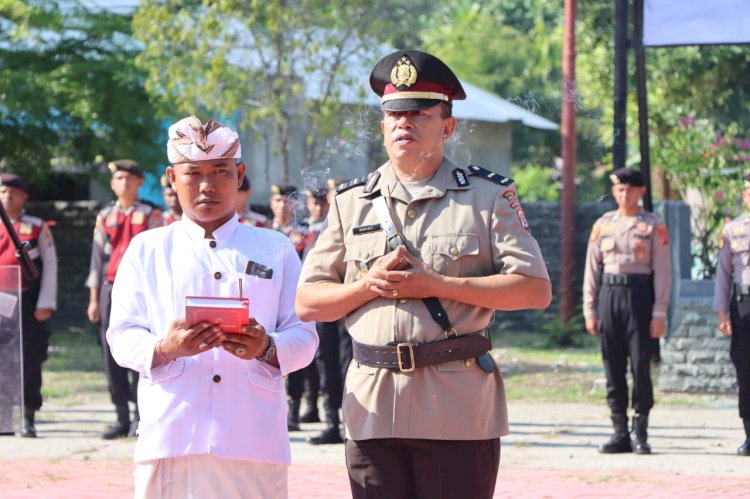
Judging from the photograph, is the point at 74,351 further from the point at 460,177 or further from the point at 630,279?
the point at 460,177

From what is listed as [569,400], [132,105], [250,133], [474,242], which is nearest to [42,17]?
[132,105]

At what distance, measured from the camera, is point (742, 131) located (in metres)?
17.4

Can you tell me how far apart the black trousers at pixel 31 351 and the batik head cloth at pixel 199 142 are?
6.60 m

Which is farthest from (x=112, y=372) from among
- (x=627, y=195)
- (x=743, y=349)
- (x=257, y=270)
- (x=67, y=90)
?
(x=67, y=90)

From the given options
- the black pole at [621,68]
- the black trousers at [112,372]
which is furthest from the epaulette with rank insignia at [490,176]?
the black pole at [621,68]

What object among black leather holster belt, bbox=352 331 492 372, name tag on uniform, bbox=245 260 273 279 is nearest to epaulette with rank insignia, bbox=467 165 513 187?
black leather holster belt, bbox=352 331 492 372

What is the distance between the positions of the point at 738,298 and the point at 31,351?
553 centimetres

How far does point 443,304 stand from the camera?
13.6 ft

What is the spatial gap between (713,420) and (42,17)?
1076 cm

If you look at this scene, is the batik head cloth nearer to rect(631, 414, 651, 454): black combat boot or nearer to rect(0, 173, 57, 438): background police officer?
rect(631, 414, 651, 454): black combat boot

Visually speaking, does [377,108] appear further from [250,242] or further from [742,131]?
[742,131]

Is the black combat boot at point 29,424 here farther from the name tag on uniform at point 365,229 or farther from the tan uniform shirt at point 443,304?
the name tag on uniform at point 365,229

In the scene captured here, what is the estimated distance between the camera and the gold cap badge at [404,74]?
13.9 feet

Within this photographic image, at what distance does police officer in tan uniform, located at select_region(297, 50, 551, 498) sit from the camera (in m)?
4.07
